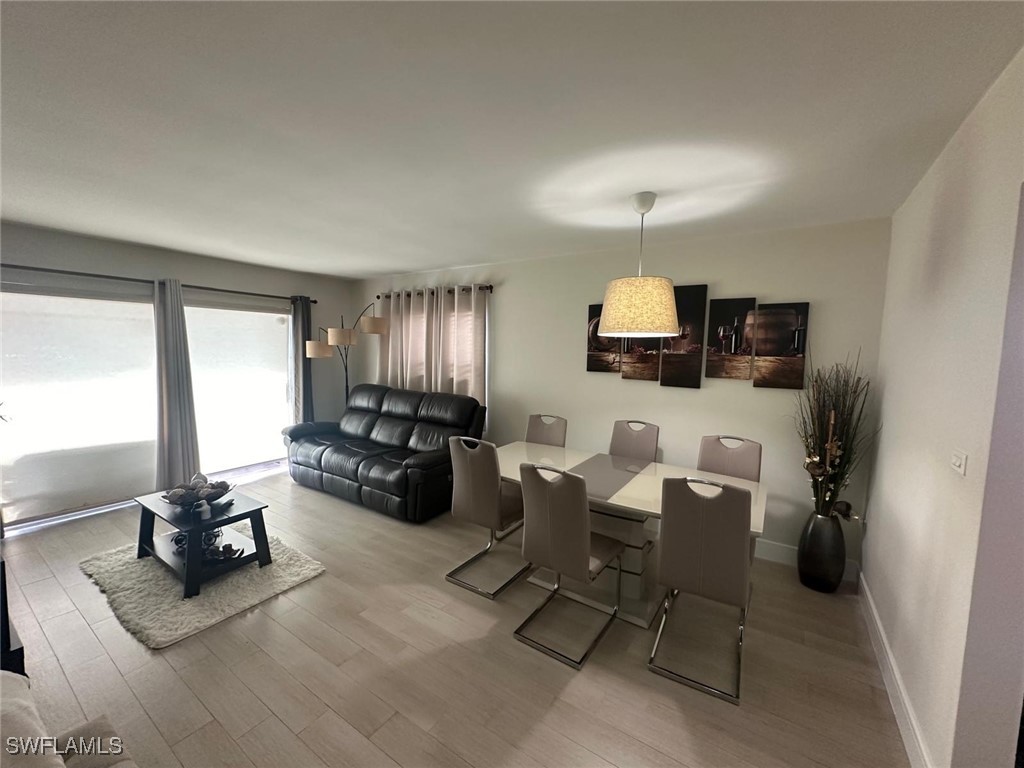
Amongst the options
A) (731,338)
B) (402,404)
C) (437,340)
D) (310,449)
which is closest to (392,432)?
(402,404)

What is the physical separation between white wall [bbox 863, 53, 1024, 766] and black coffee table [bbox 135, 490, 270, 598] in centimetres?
362

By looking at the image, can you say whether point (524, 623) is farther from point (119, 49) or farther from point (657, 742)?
point (119, 49)

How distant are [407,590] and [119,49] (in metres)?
2.86

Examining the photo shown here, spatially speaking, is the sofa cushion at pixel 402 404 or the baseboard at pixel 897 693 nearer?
the baseboard at pixel 897 693

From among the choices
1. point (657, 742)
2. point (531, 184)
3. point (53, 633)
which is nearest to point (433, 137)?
point (531, 184)

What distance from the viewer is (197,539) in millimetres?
2543

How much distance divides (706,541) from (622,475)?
2.72 feet

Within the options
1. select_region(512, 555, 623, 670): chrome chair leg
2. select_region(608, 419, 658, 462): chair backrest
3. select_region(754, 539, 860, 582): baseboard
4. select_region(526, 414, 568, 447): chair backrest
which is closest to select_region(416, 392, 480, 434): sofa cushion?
select_region(526, 414, 568, 447): chair backrest

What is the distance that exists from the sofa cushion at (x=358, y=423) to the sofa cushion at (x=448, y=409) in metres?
0.70

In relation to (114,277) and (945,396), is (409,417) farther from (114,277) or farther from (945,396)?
(945,396)

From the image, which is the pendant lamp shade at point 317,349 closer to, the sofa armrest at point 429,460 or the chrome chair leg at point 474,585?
the sofa armrest at point 429,460

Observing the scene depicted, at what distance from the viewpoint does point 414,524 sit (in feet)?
12.1

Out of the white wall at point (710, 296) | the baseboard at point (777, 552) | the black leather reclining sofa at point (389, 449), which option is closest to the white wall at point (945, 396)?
the white wall at point (710, 296)

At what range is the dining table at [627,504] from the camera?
7.50 ft
